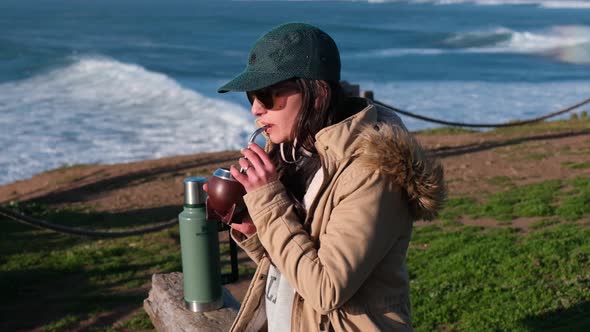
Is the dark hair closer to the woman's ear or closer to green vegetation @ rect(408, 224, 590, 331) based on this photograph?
the woman's ear

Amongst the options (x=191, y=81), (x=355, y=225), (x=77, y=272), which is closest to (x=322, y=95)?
(x=355, y=225)

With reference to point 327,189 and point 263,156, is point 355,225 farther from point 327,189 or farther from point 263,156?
point 263,156

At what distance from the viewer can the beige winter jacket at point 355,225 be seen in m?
1.72

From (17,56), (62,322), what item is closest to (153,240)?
(62,322)

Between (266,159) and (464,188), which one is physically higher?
(266,159)

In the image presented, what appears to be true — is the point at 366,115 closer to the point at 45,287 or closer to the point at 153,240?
the point at 45,287

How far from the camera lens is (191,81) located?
29.9 metres

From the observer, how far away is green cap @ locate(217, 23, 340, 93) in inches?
72.2

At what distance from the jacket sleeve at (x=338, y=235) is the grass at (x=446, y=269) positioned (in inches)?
102

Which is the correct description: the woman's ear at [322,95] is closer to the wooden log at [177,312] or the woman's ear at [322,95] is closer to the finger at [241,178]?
the finger at [241,178]

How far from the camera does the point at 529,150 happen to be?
10.4 m

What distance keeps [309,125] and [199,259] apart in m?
1.81

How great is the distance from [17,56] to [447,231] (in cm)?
3458

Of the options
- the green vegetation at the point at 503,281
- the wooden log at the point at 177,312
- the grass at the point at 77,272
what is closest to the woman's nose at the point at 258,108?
the wooden log at the point at 177,312
